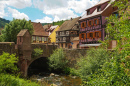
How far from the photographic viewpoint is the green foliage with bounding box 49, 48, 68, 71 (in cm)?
2170

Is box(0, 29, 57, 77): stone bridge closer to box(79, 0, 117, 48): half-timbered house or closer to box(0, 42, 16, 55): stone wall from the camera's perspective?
box(0, 42, 16, 55): stone wall

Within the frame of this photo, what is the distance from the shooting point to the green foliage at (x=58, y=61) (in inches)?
854

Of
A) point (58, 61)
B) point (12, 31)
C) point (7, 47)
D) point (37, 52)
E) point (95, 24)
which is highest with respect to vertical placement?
point (95, 24)

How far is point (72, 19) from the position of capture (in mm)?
43875

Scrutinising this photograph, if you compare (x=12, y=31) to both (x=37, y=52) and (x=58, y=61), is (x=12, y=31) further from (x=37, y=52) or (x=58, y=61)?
(x=58, y=61)

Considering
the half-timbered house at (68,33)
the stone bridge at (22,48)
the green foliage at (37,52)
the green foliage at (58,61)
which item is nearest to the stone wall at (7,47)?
the stone bridge at (22,48)

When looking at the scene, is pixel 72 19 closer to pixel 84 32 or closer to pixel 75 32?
pixel 75 32

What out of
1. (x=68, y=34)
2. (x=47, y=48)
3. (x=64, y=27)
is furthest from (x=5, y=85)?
(x=64, y=27)

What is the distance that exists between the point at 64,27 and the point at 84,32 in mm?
16495

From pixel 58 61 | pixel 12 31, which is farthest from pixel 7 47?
pixel 12 31

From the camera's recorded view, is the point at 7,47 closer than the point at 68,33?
Yes

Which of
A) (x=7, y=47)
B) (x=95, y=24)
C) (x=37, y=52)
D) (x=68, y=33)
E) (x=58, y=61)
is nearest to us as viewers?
(x=7, y=47)

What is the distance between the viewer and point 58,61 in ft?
A: 71.1

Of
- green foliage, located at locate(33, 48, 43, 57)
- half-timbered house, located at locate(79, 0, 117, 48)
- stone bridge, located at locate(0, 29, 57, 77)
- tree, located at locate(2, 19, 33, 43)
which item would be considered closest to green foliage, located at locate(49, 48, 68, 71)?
green foliage, located at locate(33, 48, 43, 57)
